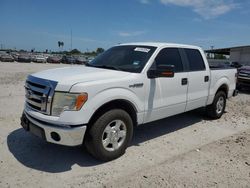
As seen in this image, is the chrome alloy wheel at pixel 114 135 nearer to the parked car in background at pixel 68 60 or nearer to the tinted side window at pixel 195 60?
the tinted side window at pixel 195 60

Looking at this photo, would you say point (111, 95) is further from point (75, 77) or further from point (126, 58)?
point (126, 58)

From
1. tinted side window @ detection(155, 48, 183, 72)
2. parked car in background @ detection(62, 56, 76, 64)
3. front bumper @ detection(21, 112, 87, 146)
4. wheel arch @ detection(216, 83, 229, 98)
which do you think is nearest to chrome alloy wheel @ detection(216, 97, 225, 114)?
wheel arch @ detection(216, 83, 229, 98)

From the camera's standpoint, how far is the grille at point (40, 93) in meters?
3.30

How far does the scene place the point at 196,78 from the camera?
5.22m

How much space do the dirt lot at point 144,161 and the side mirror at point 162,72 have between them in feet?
4.46

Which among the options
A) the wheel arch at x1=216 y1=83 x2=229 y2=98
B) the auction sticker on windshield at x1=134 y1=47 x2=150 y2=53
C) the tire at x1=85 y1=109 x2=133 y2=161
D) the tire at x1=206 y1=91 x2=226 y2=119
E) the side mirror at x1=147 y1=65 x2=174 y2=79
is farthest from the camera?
the wheel arch at x1=216 y1=83 x2=229 y2=98

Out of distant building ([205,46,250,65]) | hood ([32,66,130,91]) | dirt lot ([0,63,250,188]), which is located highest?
distant building ([205,46,250,65])

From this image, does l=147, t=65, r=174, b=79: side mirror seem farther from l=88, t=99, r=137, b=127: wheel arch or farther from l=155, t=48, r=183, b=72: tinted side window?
l=88, t=99, r=137, b=127: wheel arch

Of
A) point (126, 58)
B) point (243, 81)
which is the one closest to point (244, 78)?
point (243, 81)

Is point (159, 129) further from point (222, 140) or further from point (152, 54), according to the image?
point (152, 54)

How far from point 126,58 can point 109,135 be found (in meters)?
1.58

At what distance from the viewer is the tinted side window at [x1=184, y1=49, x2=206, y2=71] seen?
17.2 ft

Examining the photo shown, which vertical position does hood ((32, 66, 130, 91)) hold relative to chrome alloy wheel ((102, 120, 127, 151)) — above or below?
above

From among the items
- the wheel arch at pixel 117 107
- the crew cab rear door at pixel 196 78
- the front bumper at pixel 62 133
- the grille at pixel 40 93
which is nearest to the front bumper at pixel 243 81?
the crew cab rear door at pixel 196 78
